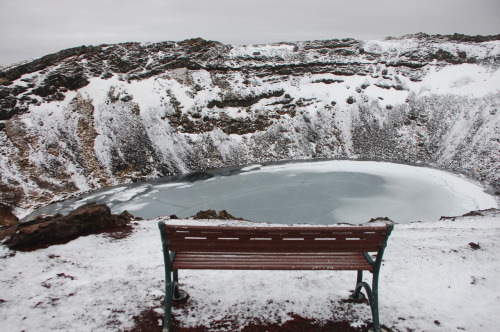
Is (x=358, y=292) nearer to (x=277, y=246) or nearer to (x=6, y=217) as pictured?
(x=277, y=246)

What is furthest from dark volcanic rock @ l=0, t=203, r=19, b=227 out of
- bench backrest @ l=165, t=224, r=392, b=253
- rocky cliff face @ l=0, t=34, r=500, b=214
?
bench backrest @ l=165, t=224, r=392, b=253

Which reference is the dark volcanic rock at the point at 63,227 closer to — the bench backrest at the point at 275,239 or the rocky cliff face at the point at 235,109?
the bench backrest at the point at 275,239

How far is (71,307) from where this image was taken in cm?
418

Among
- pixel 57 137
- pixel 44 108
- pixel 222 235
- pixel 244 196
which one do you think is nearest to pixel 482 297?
pixel 222 235

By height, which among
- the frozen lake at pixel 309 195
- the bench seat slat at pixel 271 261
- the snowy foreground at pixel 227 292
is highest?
the bench seat slat at pixel 271 261

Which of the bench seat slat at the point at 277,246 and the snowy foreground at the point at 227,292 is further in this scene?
the snowy foreground at the point at 227,292

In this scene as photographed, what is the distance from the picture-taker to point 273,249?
12.4 feet

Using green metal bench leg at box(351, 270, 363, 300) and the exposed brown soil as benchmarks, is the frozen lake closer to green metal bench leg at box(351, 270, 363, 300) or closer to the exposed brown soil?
green metal bench leg at box(351, 270, 363, 300)

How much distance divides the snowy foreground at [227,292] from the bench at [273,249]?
2.62ft

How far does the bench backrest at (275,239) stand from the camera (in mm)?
3549

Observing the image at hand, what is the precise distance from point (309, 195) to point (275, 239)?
18.0 meters

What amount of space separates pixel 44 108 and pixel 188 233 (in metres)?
34.0

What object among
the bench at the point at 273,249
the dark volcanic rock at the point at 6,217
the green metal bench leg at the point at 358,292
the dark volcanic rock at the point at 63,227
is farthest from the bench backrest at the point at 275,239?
the dark volcanic rock at the point at 6,217

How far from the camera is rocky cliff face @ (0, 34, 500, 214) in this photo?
27.3 metres
